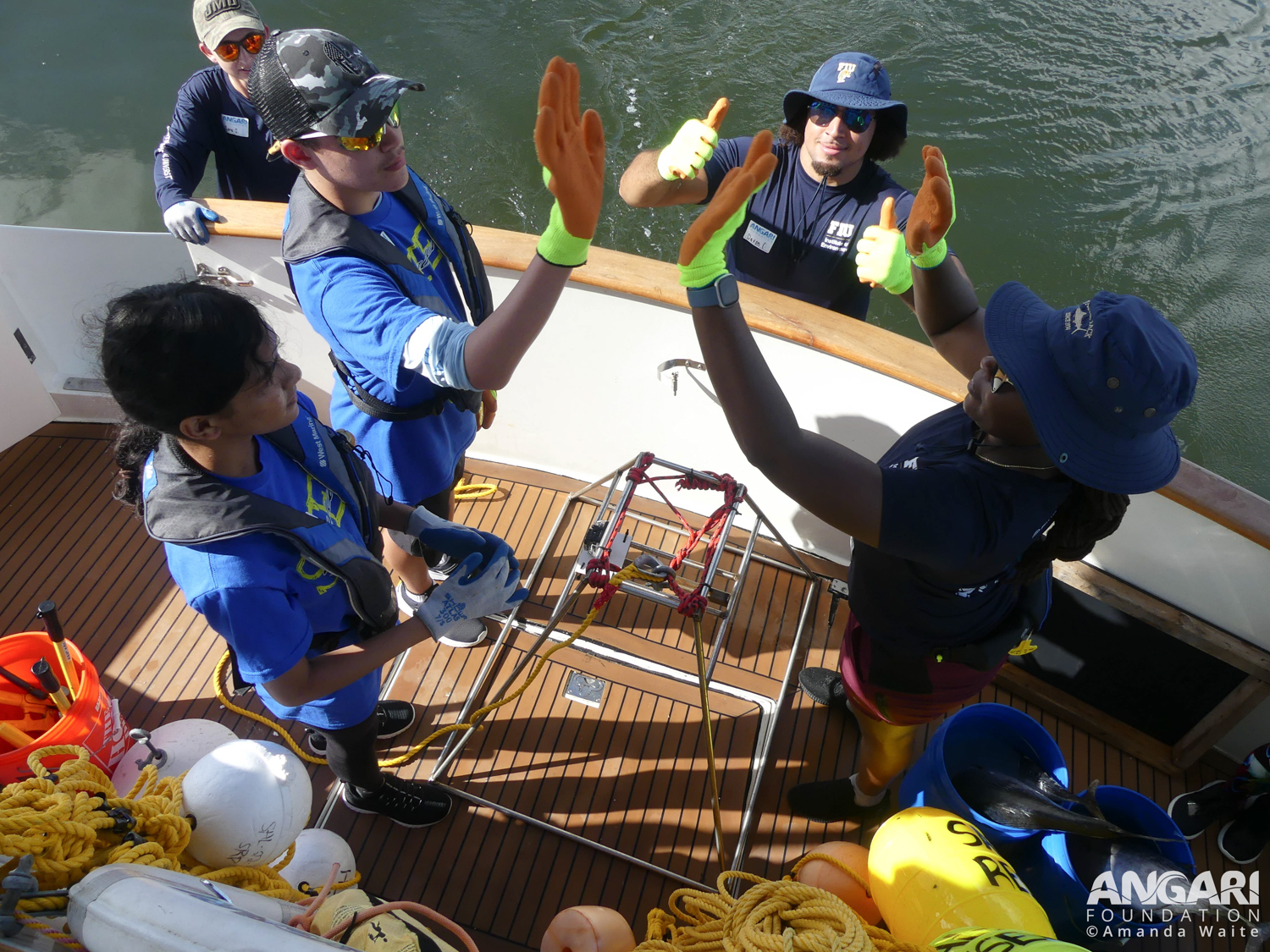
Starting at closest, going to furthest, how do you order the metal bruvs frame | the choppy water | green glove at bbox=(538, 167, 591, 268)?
green glove at bbox=(538, 167, 591, 268)
the metal bruvs frame
the choppy water

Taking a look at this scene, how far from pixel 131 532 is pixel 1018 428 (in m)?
2.90

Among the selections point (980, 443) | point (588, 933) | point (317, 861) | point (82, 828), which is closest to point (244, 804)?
point (82, 828)

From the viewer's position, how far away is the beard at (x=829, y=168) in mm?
2670

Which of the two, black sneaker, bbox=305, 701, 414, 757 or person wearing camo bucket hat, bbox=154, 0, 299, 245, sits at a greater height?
person wearing camo bucket hat, bbox=154, 0, 299, 245

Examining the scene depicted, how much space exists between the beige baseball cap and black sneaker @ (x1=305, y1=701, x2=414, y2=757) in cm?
229

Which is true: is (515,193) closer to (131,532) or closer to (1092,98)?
(131,532)

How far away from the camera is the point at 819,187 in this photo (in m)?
2.72

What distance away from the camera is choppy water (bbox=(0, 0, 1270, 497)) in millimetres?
5664

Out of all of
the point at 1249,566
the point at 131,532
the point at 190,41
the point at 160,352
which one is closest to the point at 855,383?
the point at 1249,566

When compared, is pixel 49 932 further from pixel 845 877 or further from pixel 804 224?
pixel 804 224

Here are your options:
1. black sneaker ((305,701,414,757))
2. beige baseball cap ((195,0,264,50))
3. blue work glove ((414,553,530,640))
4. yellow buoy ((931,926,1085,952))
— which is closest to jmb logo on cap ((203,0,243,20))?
beige baseball cap ((195,0,264,50))

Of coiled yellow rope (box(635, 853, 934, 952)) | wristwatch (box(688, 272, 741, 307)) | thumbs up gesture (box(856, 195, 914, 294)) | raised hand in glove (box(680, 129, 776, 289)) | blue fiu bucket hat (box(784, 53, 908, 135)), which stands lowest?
coiled yellow rope (box(635, 853, 934, 952))

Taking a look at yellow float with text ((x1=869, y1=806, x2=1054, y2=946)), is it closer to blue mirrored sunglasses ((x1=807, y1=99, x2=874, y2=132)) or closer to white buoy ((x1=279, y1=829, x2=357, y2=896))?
white buoy ((x1=279, y1=829, x2=357, y2=896))

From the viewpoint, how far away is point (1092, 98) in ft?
21.2
